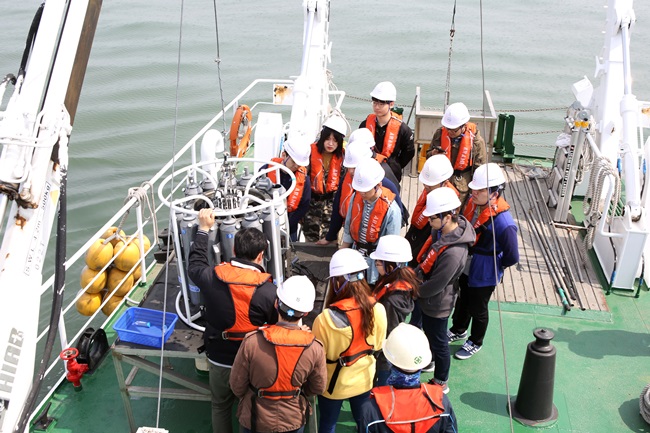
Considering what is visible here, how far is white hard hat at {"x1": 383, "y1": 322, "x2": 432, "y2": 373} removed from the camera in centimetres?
312

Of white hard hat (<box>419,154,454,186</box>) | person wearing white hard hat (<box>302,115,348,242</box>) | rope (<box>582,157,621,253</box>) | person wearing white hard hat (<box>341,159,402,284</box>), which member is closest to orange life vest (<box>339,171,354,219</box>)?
person wearing white hard hat (<box>341,159,402,284</box>)

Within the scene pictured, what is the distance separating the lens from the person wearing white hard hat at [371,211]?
470cm

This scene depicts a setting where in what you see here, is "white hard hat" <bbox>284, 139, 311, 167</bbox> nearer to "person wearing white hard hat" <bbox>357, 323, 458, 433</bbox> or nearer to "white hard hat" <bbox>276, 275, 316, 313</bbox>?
"white hard hat" <bbox>276, 275, 316, 313</bbox>

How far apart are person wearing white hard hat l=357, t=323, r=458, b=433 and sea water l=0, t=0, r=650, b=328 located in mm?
9376

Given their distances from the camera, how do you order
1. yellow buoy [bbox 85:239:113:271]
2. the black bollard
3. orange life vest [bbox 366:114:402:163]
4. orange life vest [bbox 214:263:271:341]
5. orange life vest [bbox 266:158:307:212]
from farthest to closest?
1. orange life vest [bbox 366:114:402:163]
2. yellow buoy [bbox 85:239:113:271]
3. orange life vest [bbox 266:158:307:212]
4. the black bollard
5. orange life vest [bbox 214:263:271:341]

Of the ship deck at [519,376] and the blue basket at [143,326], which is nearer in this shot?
the blue basket at [143,326]

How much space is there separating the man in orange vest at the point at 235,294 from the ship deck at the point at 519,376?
1.89 ft

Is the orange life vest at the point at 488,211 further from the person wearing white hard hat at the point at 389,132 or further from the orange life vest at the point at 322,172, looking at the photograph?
the person wearing white hard hat at the point at 389,132

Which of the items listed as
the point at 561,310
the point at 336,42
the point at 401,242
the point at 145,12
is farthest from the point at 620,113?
the point at 145,12

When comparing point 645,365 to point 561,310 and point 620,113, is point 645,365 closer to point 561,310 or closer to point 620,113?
point 561,310

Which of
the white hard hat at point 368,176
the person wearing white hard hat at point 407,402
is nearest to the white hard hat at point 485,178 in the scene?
the white hard hat at point 368,176

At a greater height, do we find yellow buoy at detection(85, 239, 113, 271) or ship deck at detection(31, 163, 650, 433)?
yellow buoy at detection(85, 239, 113, 271)

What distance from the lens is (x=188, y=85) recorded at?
1684 cm

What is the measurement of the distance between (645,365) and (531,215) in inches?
105
